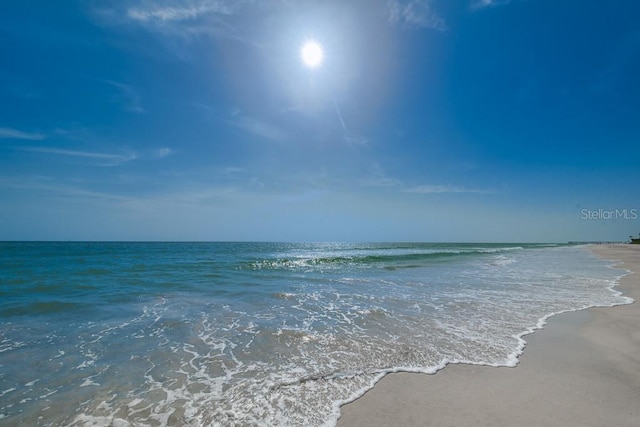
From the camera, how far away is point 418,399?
13.1 feet

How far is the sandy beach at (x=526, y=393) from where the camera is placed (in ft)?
11.6

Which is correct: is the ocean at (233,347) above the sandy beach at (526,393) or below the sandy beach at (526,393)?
below

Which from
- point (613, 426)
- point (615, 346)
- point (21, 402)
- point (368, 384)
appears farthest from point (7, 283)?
point (615, 346)

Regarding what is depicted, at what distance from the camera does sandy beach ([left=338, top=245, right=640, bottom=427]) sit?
354cm

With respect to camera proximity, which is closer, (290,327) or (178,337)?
(178,337)

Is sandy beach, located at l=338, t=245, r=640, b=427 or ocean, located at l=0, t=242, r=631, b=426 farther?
ocean, located at l=0, t=242, r=631, b=426

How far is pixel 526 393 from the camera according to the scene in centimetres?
414

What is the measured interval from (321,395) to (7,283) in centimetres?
1917

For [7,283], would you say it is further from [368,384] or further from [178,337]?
[368,384]

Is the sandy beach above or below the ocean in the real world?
above

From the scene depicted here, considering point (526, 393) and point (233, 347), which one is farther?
point (233, 347)

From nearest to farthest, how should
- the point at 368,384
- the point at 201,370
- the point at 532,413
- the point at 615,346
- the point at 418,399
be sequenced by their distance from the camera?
the point at 532,413 < the point at 418,399 < the point at 368,384 < the point at 201,370 < the point at 615,346

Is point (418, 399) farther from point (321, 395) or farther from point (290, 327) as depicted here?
point (290, 327)

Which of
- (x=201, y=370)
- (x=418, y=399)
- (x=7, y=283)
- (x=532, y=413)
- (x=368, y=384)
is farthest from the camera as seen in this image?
(x=7, y=283)
